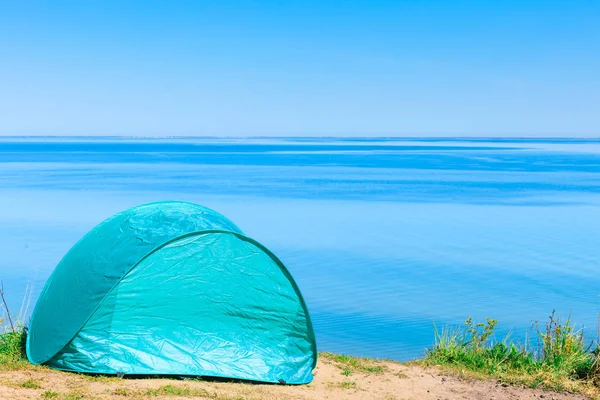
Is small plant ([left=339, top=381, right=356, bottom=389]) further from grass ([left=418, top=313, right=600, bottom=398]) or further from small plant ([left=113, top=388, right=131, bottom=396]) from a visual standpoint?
small plant ([left=113, top=388, right=131, bottom=396])

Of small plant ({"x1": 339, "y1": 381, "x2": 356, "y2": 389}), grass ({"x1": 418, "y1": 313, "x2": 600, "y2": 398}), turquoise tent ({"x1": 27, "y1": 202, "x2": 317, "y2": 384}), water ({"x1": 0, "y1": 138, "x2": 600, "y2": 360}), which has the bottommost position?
water ({"x1": 0, "y1": 138, "x2": 600, "y2": 360})

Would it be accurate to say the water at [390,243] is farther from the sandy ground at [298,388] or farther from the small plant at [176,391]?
the small plant at [176,391]

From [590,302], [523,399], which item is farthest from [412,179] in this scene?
[523,399]

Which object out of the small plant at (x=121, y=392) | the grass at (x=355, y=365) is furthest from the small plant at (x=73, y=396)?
the grass at (x=355, y=365)

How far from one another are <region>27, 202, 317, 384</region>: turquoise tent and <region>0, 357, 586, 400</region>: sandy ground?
0.26 meters

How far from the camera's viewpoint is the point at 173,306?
8312 millimetres

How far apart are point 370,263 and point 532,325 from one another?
672 centimetres

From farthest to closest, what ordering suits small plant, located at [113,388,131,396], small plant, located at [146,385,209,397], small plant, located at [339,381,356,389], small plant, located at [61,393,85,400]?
small plant, located at [339,381,356,389] → small plant, located at [146,385,209,397] → small plant, located at [113,388,131,396] → small plant, located at [61,393,85,400]

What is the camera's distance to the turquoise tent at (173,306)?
7.89 metres

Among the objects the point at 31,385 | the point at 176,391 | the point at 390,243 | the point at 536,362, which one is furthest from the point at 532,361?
the point at 390,243

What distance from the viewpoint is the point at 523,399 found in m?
7.92

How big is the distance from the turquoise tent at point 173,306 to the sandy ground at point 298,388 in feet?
0.85

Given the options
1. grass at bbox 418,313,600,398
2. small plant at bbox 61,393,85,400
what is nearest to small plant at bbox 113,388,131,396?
small plant at bbox 61,393,85,400

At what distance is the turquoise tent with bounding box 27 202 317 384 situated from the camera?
7.89 metres
